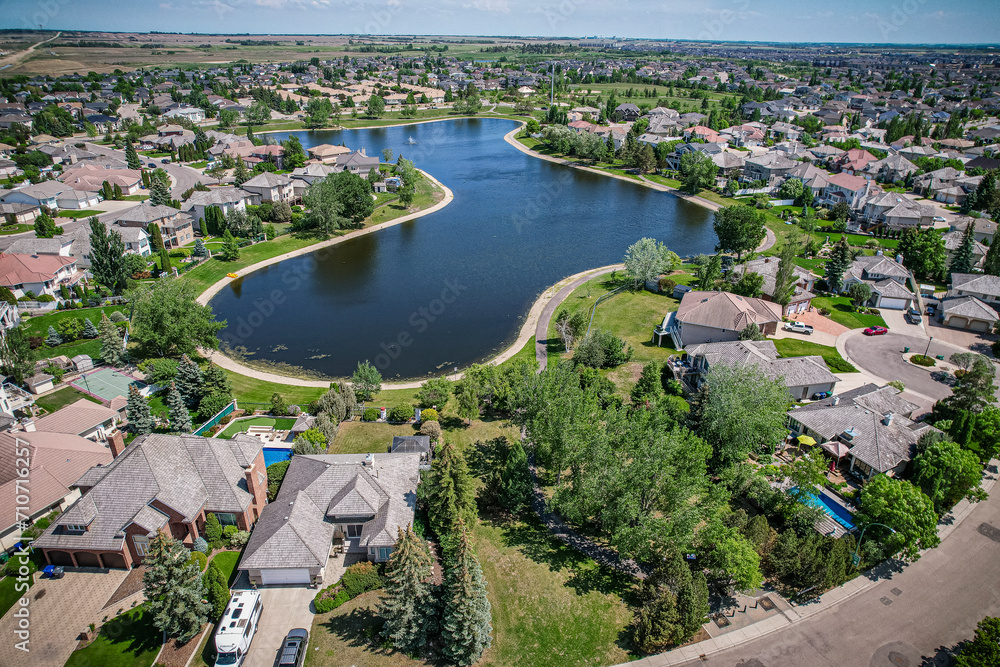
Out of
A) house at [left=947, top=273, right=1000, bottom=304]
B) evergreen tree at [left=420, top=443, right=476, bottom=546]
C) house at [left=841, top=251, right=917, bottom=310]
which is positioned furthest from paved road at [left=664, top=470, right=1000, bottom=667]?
house at [left=947, top=273, right=1000, bottom=304]

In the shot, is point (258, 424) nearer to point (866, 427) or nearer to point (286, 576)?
point (286, 576)

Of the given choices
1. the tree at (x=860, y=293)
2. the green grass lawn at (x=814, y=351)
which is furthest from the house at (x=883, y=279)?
the green grass lawn at (x=814, y=351)

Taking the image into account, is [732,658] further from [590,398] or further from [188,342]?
[188,342]

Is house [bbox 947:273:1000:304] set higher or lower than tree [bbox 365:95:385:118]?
lower

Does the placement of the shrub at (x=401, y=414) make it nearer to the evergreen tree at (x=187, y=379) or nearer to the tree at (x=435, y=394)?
the tree at (x=435, y=394)

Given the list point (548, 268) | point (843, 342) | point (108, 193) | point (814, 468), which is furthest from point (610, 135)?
Result: point (814, 468)

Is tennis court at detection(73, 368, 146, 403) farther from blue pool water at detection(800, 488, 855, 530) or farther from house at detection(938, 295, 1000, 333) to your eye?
house at detection(938, 295, 1000, 333)
